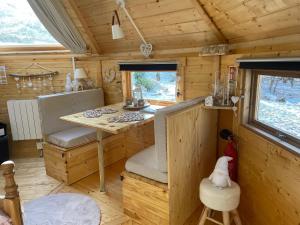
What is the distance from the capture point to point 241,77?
2.05 meters

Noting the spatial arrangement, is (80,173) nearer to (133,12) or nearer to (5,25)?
(133,12)

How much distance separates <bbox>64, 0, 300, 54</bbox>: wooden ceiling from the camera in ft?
5.12

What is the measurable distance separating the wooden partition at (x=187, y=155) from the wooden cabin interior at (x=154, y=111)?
17mm

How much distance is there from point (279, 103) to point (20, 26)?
3384 millimetres

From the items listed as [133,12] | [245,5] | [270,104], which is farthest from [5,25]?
[270,104]

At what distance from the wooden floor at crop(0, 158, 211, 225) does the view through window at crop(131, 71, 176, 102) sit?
1091mm

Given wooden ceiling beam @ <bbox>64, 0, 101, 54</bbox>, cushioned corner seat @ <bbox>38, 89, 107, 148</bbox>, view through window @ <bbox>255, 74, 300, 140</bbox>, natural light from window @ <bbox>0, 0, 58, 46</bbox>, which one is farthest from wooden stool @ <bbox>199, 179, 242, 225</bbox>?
natural light from window @ <bbox>0, 0, 58, 46</bbox>

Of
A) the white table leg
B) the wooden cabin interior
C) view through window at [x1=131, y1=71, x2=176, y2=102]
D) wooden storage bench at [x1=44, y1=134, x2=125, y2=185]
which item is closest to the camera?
the wooden cabin interior

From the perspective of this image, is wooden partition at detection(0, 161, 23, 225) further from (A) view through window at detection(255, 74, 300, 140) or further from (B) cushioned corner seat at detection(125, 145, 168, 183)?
(A) view through window at detection(255, 74, 300, 140)

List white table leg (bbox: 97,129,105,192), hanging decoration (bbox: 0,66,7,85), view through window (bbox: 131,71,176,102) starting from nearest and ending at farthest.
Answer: white table leg (bbox: 97,129,105,192), view through window (bbox: 131,71,176,102), hanging decoration (bbox: 0,66,7,85)

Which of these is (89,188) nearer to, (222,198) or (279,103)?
(222,198)

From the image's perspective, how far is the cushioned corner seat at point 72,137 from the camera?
8.89ft

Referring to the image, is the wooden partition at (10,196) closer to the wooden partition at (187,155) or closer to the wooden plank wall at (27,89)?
the wooden partition at (187,155)

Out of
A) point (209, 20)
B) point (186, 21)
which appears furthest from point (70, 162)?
point (209, 20)
